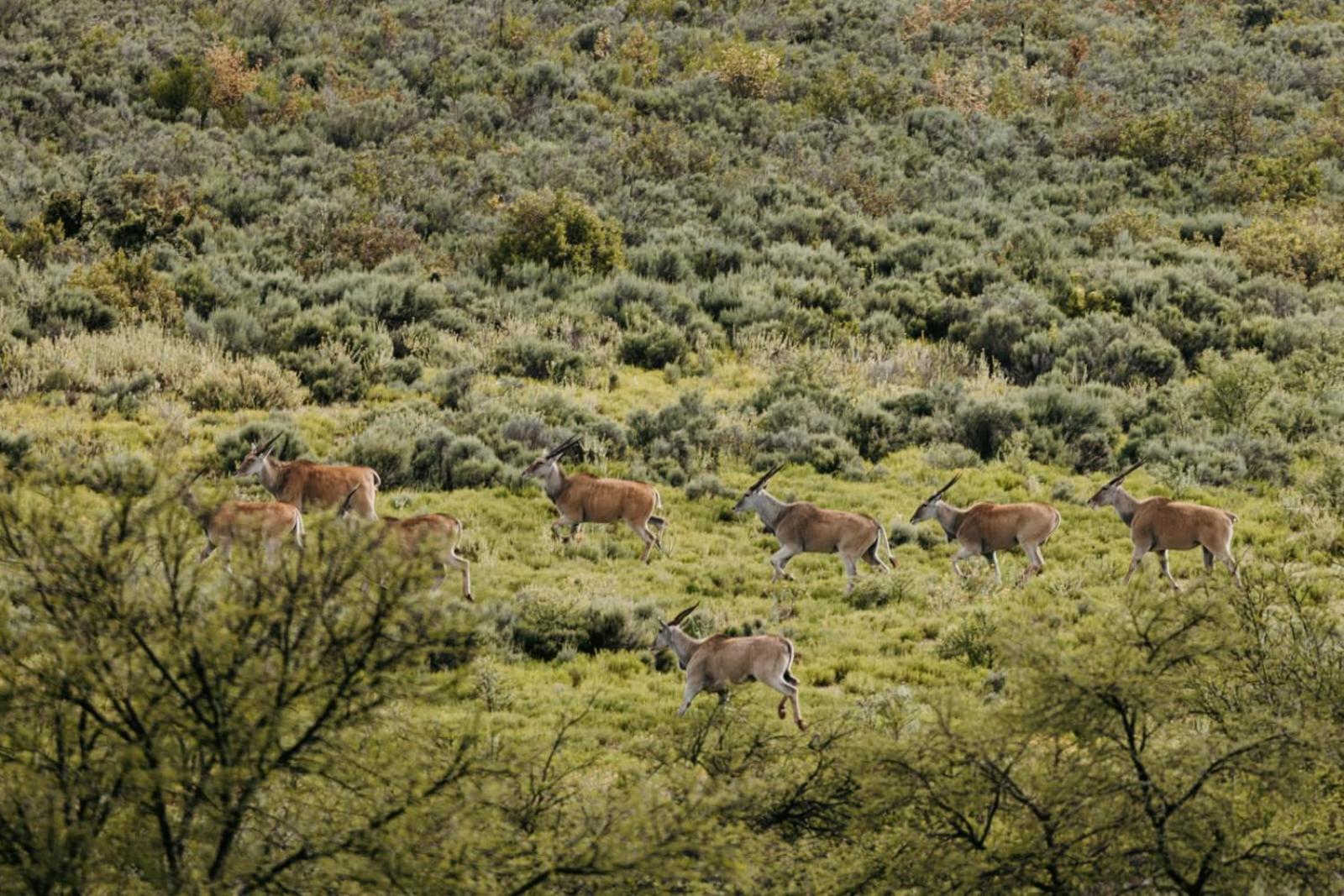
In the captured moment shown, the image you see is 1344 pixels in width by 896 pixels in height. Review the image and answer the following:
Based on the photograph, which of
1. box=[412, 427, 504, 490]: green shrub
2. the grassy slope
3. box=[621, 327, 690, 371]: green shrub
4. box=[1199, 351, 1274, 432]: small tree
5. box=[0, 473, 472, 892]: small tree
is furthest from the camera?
box=[621, 327, 690, 371]: green shrub

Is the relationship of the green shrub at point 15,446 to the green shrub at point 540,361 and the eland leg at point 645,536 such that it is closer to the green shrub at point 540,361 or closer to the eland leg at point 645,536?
the eland leg at point 645,536

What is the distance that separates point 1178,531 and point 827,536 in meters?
4.05

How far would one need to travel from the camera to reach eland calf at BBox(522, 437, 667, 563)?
1738cm

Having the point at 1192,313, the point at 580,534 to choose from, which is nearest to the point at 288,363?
the point at 580,534

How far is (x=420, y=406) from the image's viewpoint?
22.0 meters

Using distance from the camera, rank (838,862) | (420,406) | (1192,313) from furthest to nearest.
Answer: (1192,313)
(420,406)
(838,862)

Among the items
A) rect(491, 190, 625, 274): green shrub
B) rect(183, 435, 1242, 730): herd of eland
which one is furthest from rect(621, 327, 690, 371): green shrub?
rect(183, 435, 1242, 730): herd of eland

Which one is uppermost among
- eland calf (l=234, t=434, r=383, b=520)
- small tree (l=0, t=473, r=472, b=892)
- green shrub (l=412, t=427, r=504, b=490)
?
small tree (l=0, t=473, r=472, b=892)

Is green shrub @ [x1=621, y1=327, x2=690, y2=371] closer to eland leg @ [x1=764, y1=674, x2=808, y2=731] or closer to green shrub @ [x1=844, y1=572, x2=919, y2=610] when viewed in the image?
green shrub @ [x1=844, y1=572, x2=919, y2=610]

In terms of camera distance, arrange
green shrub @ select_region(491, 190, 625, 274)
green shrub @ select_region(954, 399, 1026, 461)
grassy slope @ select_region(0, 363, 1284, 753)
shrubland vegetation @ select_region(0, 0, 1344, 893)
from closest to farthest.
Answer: shrubland vegetation @ select_region(0, 0, 1344, 893), grassy slope @ select_region(0, 363, 1284, 753), green shrub @ select_region(954, 399, 1026, 461), green shrub @ select_region(491, 190, 625, 274)

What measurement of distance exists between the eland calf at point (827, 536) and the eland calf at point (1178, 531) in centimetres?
294

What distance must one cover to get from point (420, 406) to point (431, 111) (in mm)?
22367

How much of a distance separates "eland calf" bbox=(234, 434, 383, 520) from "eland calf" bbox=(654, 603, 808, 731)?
200 inches

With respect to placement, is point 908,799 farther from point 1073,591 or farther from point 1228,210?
point 1228,210
